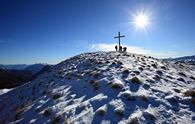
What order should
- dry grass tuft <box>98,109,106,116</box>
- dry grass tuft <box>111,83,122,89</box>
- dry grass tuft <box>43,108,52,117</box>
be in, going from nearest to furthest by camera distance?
dry grass tuft <box>98,109,106,116</box>
dry grass tuft <box>43,108,52,117</box>
dry grass tuft <box>111,83,122,89</box>

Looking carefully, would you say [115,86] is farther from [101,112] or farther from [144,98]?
[101,112]

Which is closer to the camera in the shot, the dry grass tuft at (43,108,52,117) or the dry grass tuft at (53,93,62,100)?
the dry grass tuft at (43,108,52,117)

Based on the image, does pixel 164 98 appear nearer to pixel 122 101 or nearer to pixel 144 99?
pixel 144 99

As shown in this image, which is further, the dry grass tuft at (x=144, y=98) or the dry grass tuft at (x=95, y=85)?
the dry grass tuft at (x=95, y=85)

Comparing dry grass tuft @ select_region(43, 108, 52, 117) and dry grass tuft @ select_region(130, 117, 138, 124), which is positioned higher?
dry grass tuft @ select_region(130, 117, 138, 124)

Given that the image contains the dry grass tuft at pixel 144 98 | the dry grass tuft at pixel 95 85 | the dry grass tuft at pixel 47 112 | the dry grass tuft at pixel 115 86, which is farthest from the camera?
the dry grass tuft at pixel 95 85

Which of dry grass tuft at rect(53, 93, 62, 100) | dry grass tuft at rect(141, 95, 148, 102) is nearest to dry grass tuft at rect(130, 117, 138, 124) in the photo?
dry grass tuft at rect(141, 95, 148, 102)

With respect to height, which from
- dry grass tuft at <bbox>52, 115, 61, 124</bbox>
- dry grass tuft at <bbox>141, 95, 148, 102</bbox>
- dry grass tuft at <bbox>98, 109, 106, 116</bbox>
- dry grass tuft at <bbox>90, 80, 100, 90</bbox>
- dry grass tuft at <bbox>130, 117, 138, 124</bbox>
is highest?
dry grass tuft at <bbox>90, 80, 100, 90</bbox>

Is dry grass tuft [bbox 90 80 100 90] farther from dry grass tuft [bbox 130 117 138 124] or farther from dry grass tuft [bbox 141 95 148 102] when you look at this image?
dry grass tuft [bbox 130 117 138 124]

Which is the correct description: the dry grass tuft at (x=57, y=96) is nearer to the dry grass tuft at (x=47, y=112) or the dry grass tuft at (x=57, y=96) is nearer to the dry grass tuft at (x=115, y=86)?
the dry grass tuft at (x=47, y=112)

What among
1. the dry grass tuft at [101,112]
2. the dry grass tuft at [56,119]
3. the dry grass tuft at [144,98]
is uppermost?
the dry grass tuft at [144,98]

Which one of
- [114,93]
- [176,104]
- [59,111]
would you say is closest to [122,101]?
[114,93]

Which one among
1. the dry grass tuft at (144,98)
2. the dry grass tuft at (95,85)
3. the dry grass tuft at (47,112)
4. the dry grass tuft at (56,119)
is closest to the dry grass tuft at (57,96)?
the dry grass tuft at (47,112)

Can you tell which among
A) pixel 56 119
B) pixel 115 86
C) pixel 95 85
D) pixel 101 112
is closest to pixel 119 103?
pixel 101 112
